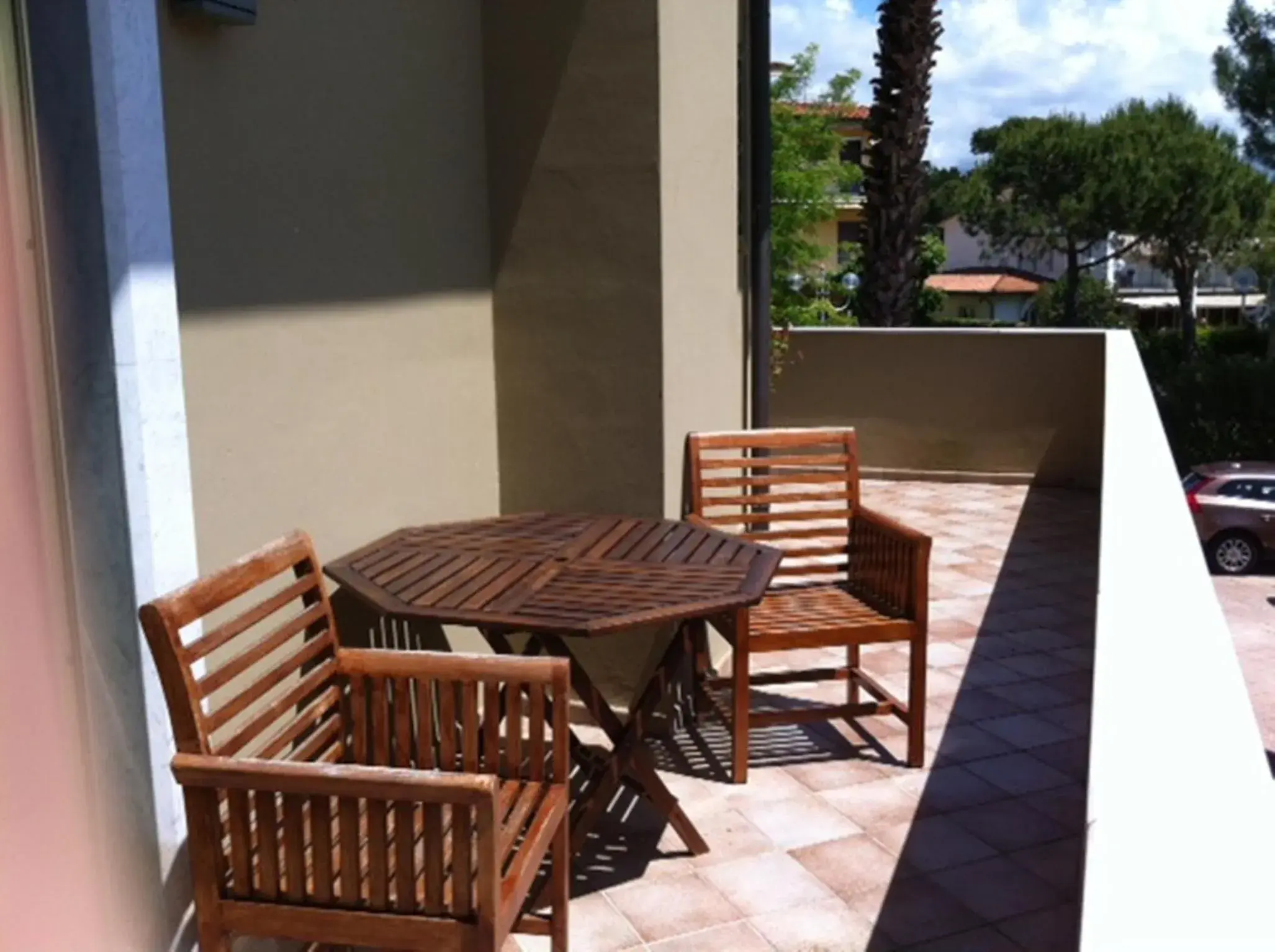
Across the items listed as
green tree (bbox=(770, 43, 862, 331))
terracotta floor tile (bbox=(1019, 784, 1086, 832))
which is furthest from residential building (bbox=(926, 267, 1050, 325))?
terracotta floor tile (bbox=(1019, 784, 1086, 832))

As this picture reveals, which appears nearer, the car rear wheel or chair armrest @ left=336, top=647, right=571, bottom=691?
chair armrest @ left=336, top=647, right=571, bottom=691

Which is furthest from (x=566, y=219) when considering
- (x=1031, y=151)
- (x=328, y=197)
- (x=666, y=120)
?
(x=1031, y=151)

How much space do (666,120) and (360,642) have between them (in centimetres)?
187

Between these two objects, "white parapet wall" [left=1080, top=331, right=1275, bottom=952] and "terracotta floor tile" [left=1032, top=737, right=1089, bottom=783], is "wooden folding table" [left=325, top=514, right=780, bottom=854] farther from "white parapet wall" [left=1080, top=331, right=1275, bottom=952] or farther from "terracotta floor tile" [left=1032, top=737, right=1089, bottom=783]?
"terracotta floor tile" [left=1032, top=737, right=1089, bottom=783]

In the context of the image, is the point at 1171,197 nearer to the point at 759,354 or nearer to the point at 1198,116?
the point at 1198,116


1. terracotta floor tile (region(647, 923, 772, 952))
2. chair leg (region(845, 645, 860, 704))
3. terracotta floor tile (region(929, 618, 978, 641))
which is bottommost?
terracotta floor tile (region(647, 923, 772, 952))

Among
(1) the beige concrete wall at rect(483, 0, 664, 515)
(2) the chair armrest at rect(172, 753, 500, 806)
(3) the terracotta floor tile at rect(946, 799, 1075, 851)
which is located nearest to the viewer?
(2) the chair armrest at rect(172, 753, 500, 806)

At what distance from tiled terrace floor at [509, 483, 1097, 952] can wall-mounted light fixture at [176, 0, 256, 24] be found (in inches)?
86.9

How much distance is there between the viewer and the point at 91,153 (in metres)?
2.27

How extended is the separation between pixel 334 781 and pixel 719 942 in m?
1.29

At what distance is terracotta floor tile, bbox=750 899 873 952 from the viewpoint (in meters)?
2.90

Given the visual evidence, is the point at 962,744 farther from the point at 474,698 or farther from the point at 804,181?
the point at 804,181

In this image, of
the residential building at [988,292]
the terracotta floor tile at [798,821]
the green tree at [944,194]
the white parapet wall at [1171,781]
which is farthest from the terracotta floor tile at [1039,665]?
the residential building at [988,292]

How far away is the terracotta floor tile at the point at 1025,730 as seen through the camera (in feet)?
13.7
